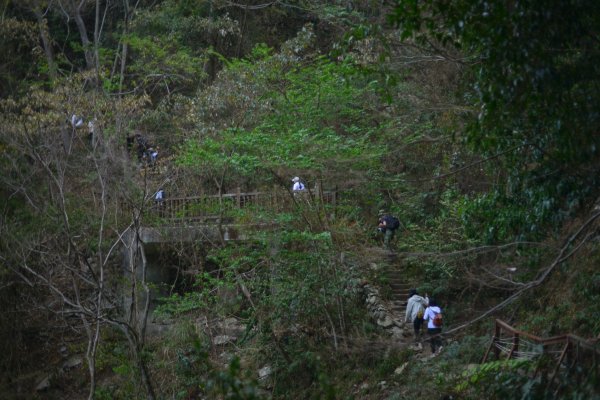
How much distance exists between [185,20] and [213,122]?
278 inches

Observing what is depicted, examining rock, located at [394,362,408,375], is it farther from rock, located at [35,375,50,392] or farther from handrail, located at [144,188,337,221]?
rock, located at [35,375,50,392]

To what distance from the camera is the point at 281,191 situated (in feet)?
59.9

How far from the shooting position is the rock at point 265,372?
17.9 meters

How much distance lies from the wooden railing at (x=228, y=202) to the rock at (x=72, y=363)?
5.65m

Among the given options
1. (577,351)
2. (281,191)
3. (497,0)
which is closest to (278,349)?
(281,191)

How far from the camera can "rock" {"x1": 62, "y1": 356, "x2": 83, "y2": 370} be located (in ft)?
73.5

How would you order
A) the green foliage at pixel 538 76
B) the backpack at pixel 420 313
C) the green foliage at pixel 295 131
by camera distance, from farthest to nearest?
the green foliage at pixel 295 131, the backpack at pixel 420 313, the green foliage at pixel 538 76

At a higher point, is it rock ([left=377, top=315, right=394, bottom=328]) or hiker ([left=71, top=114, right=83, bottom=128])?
hiker ([left=71, top=114, right=83, bottom=128])

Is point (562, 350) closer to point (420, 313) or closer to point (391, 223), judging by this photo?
point (420, 313)

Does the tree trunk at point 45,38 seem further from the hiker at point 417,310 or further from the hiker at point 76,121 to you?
the hiker at point 417,310

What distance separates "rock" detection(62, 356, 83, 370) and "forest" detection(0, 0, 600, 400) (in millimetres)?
76

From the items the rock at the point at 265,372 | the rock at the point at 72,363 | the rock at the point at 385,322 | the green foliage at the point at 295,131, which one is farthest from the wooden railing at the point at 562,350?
the rock at the point at 72,363

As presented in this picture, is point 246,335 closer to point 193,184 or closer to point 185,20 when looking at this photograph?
point 193,184

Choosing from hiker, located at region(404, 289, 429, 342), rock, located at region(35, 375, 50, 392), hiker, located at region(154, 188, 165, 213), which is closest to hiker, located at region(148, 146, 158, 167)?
hiker, located at region(154, 188, 165, 213)
